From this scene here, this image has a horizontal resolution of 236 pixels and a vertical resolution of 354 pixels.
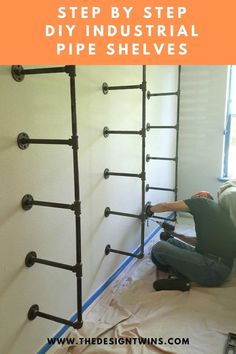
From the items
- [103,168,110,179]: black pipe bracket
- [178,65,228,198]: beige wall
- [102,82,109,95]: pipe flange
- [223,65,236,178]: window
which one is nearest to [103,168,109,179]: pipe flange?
[103,168,110,179]: black pipe bracket

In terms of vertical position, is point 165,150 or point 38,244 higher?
point 165,150

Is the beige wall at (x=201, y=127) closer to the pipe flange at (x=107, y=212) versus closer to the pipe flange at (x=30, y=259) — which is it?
the pipe flange at (x=107, y=212)

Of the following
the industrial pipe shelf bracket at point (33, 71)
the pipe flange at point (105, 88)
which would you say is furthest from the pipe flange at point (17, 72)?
the pipe flange at point (105, 88)

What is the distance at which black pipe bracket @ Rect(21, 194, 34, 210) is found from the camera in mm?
1446

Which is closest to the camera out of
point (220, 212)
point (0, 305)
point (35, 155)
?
point (0, 305)

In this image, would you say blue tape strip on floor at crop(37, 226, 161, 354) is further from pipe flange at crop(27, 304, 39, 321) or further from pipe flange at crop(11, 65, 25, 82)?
pipe flange at crop(11, 65, 25, 82)

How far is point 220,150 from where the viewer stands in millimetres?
3727

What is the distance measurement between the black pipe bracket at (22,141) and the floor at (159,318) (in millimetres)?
1100

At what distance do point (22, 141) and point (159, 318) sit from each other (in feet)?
4.45

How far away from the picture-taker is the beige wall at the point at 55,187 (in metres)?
1.38

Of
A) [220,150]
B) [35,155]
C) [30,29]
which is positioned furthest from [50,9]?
[220,150]

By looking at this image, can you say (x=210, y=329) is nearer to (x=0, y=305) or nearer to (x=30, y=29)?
Answer: (x=0, y=305)

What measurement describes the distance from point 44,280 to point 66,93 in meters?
1.00

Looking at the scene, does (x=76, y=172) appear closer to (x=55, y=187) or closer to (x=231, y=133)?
(x=55, y=187)
